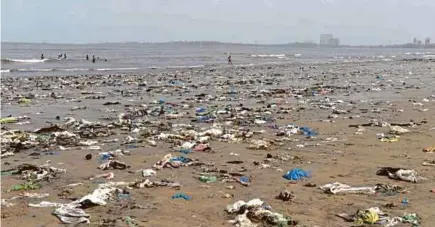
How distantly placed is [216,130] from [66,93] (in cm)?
1174

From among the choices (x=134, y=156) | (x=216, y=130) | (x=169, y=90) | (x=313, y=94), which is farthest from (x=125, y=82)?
(x=134, y=156)

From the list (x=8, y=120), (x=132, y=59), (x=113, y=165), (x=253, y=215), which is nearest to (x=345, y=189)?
(x=253, y=215)

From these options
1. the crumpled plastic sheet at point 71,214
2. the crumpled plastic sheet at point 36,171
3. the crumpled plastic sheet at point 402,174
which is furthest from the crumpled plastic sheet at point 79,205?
the crumpled plastic sheet at point 402,174

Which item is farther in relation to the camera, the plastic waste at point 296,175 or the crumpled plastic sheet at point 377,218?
the plastic waste at point 296,175

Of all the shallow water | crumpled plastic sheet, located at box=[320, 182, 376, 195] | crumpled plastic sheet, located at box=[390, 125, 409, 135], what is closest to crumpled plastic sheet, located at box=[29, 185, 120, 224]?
crumpled plastic sheet, located at box=[320, 182, 376, 195]

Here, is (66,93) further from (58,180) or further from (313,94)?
(58,180)

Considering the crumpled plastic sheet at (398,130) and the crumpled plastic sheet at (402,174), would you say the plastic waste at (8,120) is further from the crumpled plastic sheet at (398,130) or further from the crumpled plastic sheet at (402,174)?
the crumpled plastic sheet at (402,174)

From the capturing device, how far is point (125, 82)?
26656 mm

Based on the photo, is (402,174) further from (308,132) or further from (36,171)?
(36,171)

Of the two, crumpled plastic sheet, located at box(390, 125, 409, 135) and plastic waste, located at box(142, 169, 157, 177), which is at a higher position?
crumpled plastic sheet, located at box(390, 125, 409, 135)

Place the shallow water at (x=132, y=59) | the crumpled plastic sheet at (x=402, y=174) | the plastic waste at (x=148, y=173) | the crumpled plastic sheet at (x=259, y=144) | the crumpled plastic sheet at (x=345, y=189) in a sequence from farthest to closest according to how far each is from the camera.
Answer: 1. the shallow water at (x=132, y=59)
2. the crumpled plastic sheet at (x=259, y=144)
3. the plastic waste at (x=148, y=173)
4. the crumpled plastic sheet at (x=402, y=174)
5. the crumpled plastic sheet at (x=345, y=189)

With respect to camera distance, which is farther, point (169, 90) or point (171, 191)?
point (169, 90)

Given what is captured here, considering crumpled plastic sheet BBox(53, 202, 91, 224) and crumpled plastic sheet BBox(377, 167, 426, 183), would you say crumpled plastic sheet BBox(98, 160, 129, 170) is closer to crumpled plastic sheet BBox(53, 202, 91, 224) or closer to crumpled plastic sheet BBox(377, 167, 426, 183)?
crumpled plastic sheet BBox(53, 202, 91, 224)

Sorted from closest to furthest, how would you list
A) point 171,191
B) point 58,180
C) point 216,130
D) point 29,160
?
point 171,191, point 58,180, point 29,160, point 216,130
